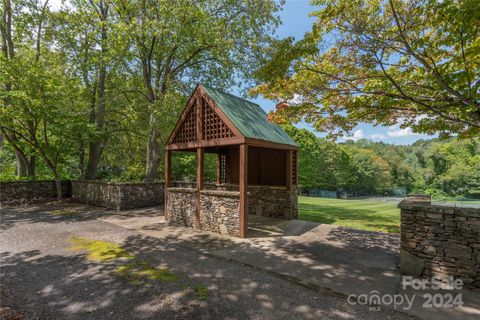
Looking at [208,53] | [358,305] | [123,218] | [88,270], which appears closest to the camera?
[358,305]

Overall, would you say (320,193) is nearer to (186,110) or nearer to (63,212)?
(186,110)

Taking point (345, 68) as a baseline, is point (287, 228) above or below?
below

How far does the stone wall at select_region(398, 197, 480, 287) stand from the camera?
405 cm

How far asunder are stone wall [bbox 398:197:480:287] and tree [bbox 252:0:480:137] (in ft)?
6.93

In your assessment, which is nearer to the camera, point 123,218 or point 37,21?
point 123,218

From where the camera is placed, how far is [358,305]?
3.58m

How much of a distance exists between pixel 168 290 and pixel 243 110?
6.95 meters

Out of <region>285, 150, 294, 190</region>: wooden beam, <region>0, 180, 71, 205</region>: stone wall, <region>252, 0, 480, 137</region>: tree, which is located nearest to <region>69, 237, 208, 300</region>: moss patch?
<region>252, 0, 480, 137</region>: tree

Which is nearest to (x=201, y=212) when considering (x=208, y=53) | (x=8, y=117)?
(x=208, y=53)

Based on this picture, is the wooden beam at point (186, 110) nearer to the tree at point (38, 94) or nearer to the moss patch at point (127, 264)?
the moss patch at point (127, 264)

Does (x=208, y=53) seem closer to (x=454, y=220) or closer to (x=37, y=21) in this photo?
(x=37, y=21)

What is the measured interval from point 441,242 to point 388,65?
13.0 feet

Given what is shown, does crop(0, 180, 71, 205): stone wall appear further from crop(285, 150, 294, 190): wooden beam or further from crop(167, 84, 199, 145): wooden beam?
crop(285, 150, 294, 190): wooden beam

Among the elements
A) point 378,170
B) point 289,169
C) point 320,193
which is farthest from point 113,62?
point 378,170
